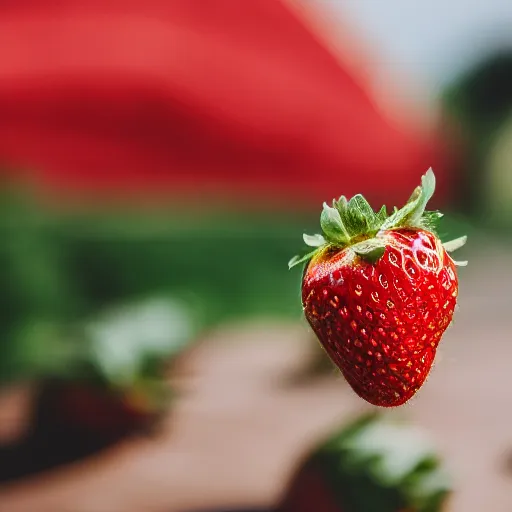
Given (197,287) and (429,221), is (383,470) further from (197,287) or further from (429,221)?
(197,287)

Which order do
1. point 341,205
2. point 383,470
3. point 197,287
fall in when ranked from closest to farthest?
point 341,205
point 383,470
point 197,287

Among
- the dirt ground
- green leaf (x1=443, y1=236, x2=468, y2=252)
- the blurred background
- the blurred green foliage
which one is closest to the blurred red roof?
the blurred background

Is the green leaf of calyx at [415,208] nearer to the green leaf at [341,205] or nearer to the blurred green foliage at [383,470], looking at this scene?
the green leaf at [341,205]

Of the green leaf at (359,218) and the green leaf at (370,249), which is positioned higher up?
the green leaf at (359,218)

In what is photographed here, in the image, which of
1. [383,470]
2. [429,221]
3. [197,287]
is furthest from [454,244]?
[197,287]

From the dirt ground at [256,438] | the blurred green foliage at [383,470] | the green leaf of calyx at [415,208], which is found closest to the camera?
the green leaf of calyx at [415,208]

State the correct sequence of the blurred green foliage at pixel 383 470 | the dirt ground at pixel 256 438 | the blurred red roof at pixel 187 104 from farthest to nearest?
the blurred red roof at pixel 187 104
the dirt ground at pixel 256 438
the blurred green foliage at pixel 383 470

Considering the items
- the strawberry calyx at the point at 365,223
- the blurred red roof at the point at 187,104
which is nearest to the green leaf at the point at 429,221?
the strawberry calyx at the point at 365,223
